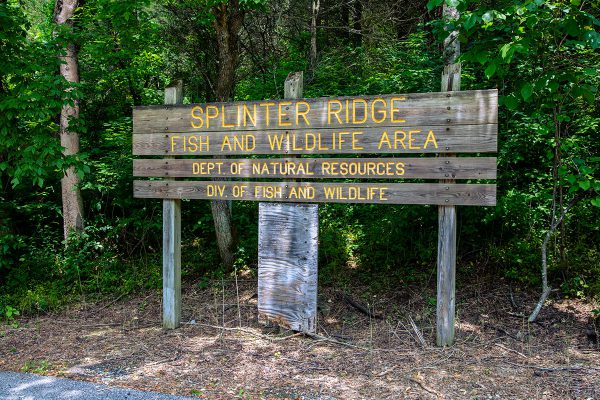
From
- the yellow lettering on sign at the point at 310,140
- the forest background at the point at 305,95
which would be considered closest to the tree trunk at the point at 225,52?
the forest background at the point at 305,95

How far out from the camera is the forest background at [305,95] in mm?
5664

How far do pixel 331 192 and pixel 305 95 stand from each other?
387cm

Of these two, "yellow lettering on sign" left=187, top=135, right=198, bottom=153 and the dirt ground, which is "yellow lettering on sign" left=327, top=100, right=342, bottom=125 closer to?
"yellow lettering on sign" left=187, top=135, right=198, bottom=153

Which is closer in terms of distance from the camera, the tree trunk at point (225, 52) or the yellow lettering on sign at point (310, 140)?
the yellow lettering on sign at point (310, 140)

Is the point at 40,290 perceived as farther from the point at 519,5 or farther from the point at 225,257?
the point at 519,5

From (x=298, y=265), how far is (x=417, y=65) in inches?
152

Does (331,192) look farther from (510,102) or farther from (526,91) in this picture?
(526,91)

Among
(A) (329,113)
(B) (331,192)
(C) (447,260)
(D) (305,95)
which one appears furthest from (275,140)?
(D) (305,95)

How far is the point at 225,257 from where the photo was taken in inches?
340

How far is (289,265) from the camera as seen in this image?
5594mm

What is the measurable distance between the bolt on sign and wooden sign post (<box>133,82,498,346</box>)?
0.01 metres

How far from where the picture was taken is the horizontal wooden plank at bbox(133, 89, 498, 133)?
15.9 feet

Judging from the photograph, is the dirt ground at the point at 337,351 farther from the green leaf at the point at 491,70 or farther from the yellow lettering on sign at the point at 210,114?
the green leaf at the point at 491,70

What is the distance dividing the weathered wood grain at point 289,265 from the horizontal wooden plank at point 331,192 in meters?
0.16
